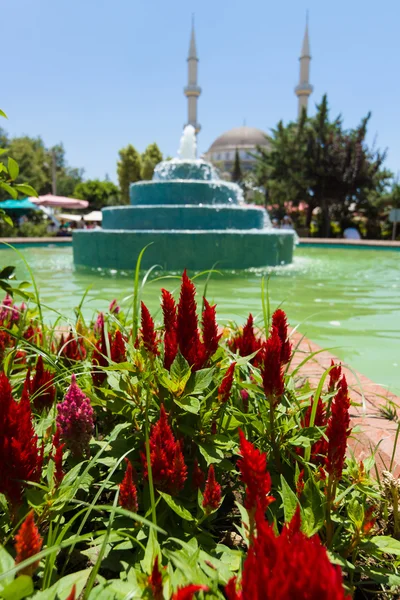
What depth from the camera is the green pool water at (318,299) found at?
13.2ft

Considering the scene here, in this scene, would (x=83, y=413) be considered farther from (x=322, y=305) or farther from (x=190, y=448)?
(x=322, y=305)

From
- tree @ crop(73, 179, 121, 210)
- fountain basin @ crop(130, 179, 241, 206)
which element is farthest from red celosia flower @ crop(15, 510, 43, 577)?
tree @ crop(73, 179, 121, 210)

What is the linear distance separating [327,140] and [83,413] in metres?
29.3

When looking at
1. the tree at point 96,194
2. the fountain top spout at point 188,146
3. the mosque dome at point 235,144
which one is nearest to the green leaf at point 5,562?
the fountain top spout at point 188,146

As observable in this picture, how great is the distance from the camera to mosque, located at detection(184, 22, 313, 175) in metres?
61.1

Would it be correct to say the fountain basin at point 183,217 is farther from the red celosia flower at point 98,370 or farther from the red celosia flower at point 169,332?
the red celosia flower at point 169,332

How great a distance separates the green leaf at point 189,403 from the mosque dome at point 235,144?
86730 millimetres

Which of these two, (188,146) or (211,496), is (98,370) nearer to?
(211,496)

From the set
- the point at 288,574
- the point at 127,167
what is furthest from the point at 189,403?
the point at 127,167

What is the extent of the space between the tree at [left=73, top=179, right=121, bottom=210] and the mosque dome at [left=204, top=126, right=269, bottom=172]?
3975cm

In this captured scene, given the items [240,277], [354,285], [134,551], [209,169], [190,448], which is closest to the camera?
[134,551]

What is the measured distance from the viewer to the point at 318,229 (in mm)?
31922

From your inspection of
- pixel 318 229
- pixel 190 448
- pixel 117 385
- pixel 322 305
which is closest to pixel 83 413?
pixel 117 385

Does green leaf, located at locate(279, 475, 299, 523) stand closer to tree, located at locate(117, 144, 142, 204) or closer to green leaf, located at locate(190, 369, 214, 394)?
green leaf, located at locate(190, 369, 214, 394)
